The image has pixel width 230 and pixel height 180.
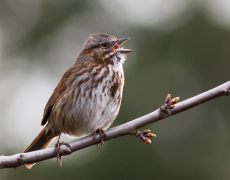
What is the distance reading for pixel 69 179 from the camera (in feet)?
56.6

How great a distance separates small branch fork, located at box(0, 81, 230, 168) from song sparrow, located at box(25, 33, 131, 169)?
89 cm

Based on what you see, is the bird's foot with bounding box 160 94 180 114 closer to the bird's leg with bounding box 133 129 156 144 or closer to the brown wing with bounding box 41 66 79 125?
the bird's leg with bounding box 133 129 156 144

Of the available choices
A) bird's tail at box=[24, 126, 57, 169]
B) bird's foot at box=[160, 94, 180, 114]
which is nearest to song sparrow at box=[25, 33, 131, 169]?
bird's tail at box=[24, 126, 57, 169]

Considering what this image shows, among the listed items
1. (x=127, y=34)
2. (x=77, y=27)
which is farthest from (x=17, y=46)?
(x=127, y=34)

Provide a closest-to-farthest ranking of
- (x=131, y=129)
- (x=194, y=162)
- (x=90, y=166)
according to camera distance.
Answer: (x=131, y=129), (x=90, y=166), (x=194, y=162)

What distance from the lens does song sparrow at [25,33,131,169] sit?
8953 mm

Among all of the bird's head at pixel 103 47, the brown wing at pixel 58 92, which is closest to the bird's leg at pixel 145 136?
the bird's head at pixel 103 47

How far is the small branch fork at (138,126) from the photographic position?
7.16 m

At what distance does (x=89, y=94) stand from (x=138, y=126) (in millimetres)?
1614

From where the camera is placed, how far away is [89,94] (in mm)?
8992

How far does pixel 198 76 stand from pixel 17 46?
14.7 feet

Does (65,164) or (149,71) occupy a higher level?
(149,71)

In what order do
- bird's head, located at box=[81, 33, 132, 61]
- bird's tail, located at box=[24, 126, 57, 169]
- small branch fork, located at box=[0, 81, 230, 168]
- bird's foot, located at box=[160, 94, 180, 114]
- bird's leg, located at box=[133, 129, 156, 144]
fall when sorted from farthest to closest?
bird's tail, located at box=[24, 126, 57, 169], bird's head, located at box=[81, 33, 132, 61], bird's leg, located at box=[133, 129, 156, 144], bird's foot, located at box=[160, 94, 180, 114], small branch fork, located at box=[0, 81, 230, 168]

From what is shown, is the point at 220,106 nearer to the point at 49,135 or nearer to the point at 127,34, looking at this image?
the point at 127,34
